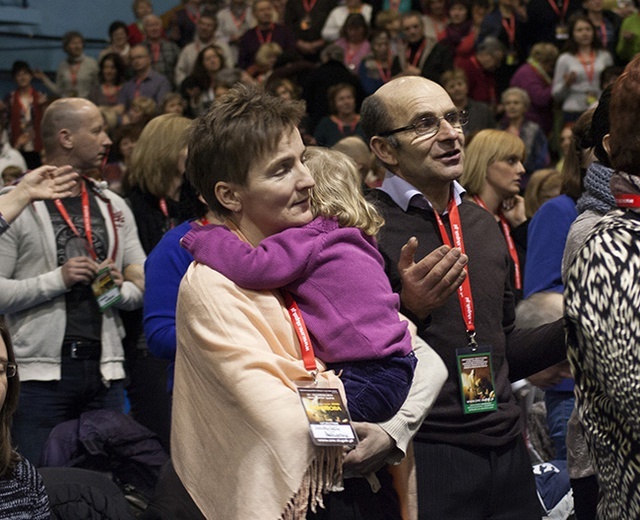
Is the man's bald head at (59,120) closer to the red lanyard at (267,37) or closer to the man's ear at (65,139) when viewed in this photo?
the man's ear at (65,139)

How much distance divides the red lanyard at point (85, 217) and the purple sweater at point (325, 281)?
230cm

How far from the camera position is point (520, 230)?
18.4 ft

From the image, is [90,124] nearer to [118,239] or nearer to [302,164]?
[118,239]

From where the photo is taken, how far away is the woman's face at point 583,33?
33.3ft

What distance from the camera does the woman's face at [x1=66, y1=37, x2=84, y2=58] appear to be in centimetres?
1373

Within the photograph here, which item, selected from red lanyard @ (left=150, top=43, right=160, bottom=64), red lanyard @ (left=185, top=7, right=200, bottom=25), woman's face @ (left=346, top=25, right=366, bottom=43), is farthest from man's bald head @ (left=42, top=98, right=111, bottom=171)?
red lanyard @ (left=185, top=7, right=200, bottom=25)

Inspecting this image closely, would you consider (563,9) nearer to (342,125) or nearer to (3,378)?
(342,125)

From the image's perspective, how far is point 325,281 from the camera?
2328 millimetres

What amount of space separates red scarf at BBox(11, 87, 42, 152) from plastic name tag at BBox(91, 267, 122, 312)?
8.08 metres

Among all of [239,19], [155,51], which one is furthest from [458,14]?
[155,51]

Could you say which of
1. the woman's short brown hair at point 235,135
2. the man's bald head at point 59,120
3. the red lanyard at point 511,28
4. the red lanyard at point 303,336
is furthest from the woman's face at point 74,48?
the red lanyard at point 303,336

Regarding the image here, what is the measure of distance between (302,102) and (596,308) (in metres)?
0.91

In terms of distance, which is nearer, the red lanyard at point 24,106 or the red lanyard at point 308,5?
the red lanyard at point 24,106

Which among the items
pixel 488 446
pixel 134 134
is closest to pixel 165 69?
pixel 134 134
